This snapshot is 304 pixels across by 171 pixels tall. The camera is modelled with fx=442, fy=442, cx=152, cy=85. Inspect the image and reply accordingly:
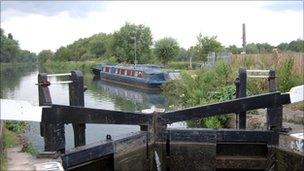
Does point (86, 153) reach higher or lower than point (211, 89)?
lower

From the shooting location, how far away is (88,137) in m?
10.9

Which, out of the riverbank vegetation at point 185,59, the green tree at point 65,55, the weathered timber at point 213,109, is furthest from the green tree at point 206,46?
the green tree at point 65,55

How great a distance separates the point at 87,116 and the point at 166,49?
39375 mm

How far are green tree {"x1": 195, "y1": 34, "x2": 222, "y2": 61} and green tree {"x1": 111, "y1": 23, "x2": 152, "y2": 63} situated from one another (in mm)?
11053

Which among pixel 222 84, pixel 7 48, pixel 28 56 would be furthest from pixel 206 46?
pixel 28 56

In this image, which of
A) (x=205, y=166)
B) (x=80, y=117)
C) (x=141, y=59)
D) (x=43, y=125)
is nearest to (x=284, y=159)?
(x=205, y=166)

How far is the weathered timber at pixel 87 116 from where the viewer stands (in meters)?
5.14

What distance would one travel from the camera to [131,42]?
48344mm

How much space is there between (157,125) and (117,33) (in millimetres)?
43830

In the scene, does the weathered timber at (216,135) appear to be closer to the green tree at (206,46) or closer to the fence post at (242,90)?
the fence post at (242,90)

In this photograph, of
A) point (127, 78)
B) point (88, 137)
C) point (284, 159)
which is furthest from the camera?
point (127, 78)

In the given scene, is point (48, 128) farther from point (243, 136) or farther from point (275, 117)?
point (275, 117)

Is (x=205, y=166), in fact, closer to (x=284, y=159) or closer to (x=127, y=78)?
(x=284, y=159)

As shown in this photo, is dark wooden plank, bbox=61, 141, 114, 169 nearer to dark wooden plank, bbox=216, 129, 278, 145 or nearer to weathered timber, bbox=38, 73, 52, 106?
weathered timber, bbox=38, 73, 52, 106
